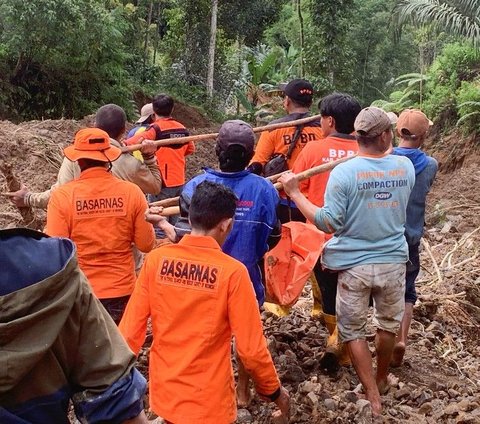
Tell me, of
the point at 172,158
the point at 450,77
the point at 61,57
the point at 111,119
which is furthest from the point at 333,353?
the point at 61,57

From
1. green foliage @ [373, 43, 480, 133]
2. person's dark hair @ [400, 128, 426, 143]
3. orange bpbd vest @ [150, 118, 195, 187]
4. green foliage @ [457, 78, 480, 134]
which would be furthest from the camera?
green foliage @ [373, 43, 480, 133]

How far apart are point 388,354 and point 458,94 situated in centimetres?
Answer: 1357

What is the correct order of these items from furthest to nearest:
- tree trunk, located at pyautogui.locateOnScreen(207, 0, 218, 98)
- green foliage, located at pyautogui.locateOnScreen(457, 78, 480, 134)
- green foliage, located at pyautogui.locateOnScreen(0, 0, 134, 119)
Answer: tree trunk, located at pyautogui.locateOnScreen(207, 0, 218, 98) → green foliage, located at pyautogui.locateOnScreen(0, 0, 134, 119) → green foliage, located at pyautogui.locateOnScreen(457, 78, 480, 134)

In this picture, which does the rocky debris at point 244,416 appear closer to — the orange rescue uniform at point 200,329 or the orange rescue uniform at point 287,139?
the orange rescue uniform at point 200,329

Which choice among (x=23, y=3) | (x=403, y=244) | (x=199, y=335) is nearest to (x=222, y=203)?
(x=199, y=335)

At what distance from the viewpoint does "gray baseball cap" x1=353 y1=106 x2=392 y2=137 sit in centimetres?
384

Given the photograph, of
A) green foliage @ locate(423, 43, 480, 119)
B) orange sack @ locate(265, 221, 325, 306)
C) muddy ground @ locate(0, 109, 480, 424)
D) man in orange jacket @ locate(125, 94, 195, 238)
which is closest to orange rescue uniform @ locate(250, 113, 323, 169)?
orange sack @ locate(265, 221, 325, 306)

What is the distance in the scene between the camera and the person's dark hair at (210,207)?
9.93 ft

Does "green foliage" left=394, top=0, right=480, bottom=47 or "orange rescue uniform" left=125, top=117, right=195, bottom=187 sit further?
"green foliage" left=394, top=0, right=480, bottom=47

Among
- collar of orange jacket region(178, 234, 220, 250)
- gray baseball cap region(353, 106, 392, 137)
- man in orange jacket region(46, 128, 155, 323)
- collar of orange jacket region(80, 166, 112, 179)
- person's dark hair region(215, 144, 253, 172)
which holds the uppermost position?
gray baseball cap region(353, 106, 392, 137)

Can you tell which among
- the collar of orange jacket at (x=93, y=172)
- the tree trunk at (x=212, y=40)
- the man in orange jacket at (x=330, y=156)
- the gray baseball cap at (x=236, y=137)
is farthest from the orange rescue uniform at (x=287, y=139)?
the tree trunk at (x=212, y=40)

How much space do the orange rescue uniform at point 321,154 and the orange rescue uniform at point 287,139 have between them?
2.01ft

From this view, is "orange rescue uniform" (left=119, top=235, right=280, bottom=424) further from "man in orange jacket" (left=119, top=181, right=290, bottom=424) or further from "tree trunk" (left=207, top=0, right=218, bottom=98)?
"tree trunk" (left=207, top=0, right=218, bottom=98)

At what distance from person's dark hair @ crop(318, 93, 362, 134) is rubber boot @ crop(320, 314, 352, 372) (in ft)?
4.35
